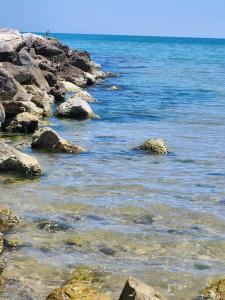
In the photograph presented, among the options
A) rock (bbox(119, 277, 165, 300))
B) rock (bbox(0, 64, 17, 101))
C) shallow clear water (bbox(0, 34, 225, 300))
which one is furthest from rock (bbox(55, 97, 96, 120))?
rock (bbox(119, 277, 165, 300))

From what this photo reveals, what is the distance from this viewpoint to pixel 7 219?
9398 mm

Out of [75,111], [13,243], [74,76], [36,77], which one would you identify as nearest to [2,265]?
[13,243]

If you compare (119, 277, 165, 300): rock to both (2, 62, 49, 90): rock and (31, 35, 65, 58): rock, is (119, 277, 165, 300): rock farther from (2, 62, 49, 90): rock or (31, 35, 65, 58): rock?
(31, 35, 65, 58): rock

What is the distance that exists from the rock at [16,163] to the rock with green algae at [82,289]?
5.32 metres

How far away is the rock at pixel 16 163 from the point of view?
12.6m

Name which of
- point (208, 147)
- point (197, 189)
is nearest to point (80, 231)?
point (197, 189)

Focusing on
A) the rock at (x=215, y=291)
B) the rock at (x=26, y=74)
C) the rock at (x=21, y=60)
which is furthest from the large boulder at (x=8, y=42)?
the rock at (x=215, y=291)

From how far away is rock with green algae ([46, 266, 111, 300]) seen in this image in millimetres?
6449

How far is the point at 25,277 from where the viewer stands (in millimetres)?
7531

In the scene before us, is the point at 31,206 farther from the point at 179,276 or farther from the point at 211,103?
the point at 211,103

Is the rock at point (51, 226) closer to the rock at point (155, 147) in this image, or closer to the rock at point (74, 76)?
the rock at point (155, 147)

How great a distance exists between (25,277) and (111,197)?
4162 millimetres

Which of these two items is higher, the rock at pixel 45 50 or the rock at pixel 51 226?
the rock at pixel 45 50

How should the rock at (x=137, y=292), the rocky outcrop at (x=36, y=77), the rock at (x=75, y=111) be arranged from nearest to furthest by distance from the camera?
the rock at (x=137, y=292), the rocky outcrop at (x=36, y=77), the rock at (x=75, y=111)
